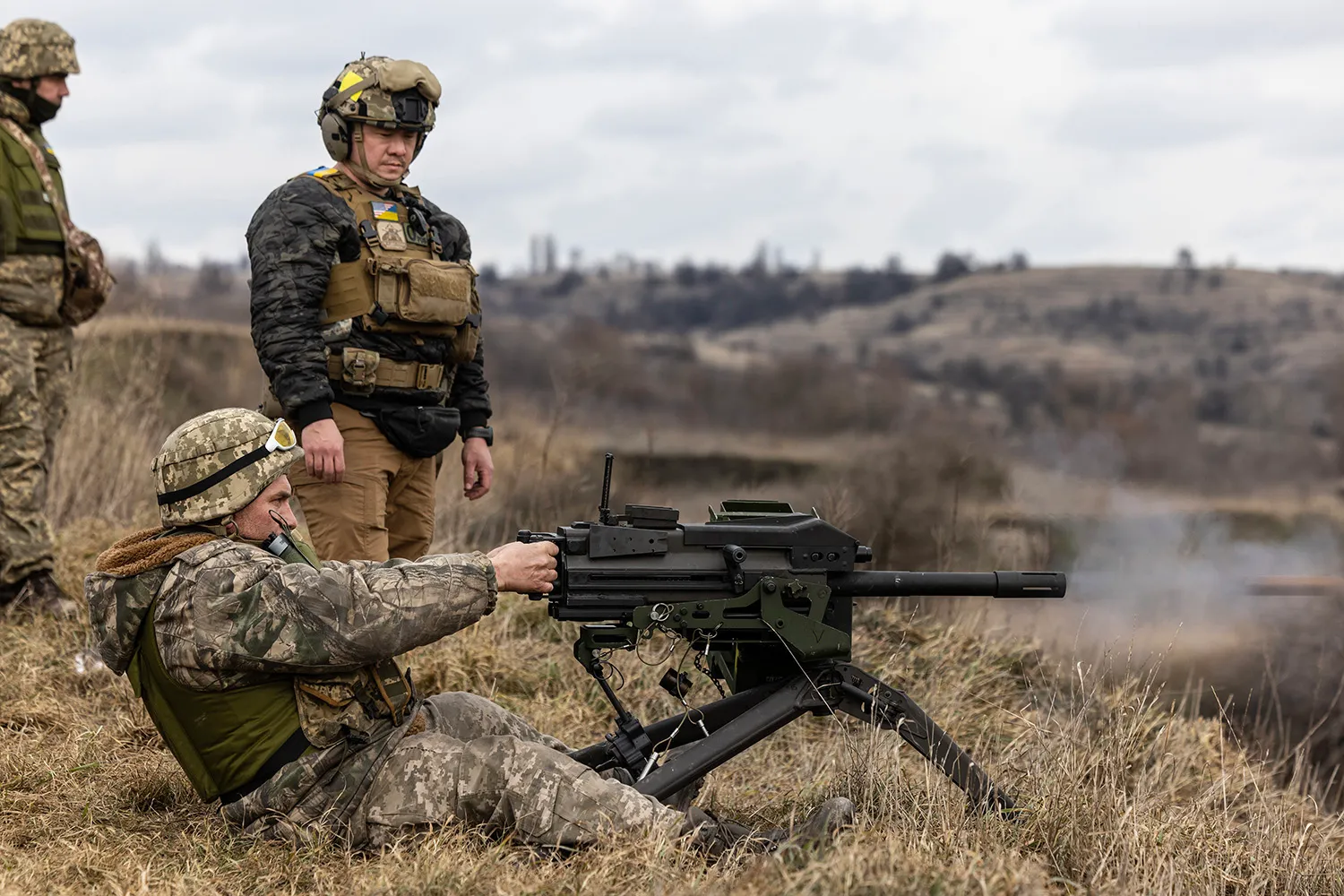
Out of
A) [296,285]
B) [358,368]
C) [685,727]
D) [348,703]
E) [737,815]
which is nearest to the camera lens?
[348,703]

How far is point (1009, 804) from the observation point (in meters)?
4.46

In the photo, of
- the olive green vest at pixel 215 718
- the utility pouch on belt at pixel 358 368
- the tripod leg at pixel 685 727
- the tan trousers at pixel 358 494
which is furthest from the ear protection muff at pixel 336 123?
the tripod leg at pixel 685 727

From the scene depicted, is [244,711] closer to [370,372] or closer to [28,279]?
[370,372]

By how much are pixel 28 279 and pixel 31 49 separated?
111 centimetres

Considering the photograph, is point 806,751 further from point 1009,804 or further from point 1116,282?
point 1116,282

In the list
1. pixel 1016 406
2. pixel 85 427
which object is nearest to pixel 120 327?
pixel 85 427

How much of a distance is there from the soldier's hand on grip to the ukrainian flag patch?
1954 millimetres

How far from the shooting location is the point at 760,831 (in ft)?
14.4

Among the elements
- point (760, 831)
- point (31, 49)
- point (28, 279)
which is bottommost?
point (760, 831)

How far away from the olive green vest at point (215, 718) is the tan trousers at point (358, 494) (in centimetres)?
124

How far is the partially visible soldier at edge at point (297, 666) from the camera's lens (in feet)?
12.7

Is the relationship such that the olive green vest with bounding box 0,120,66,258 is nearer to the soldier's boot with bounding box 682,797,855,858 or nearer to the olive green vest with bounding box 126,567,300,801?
the olive green vest with bounding box 126,567,300,801

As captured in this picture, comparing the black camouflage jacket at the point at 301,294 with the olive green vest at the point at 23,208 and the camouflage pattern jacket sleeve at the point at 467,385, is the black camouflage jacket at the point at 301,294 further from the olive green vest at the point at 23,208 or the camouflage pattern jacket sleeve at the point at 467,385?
the olive green vest at the point at 23,208

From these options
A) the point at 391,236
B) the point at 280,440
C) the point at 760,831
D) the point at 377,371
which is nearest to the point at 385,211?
the point at 391,236
